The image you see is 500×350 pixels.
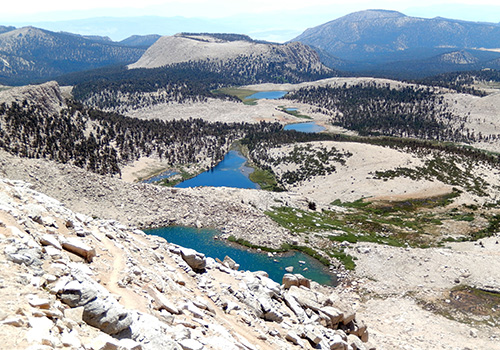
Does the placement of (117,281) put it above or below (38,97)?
below

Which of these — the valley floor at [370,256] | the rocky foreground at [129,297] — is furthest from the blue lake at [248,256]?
the rocky foreground at [129,297]

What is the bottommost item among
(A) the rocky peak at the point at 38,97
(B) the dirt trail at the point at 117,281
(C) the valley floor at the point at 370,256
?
(C) the valley floor at the point at 370,256

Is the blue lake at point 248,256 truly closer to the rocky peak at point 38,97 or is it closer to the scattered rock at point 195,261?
the scattered rock at point 195,261

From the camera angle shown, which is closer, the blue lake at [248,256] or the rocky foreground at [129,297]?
the rocky foreground at [129,297]

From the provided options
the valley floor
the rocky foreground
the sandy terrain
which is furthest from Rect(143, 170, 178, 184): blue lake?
the rocky foreground

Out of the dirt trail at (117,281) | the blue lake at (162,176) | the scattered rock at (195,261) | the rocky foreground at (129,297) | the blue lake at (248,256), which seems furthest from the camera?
the blue lake at (162,176)

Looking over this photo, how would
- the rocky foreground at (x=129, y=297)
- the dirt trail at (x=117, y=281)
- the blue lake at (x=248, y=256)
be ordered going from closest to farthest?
the rocky foreground at (x=129, y=297), the dirt trail at (x=117, y=281), the blue lake at (x=248, y=256)

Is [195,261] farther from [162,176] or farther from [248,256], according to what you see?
[162,176]

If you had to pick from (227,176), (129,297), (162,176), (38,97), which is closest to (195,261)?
(129,297)
